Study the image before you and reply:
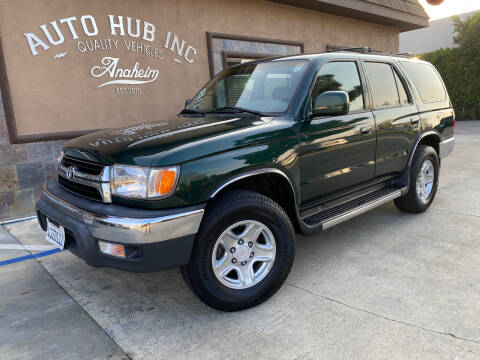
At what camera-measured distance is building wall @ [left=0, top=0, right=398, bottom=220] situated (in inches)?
222

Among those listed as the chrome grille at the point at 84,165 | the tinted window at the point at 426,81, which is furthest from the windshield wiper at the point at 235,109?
the tinted window at the point at 426,81

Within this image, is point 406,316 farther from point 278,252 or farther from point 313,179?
point 313,179

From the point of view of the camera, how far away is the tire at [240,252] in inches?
104

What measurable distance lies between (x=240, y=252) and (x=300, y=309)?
1.97 feet

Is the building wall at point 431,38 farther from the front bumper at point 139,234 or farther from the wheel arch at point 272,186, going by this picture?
the front bumper at point 139,234

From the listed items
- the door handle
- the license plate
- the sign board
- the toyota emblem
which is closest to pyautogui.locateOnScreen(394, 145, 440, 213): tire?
the door handle

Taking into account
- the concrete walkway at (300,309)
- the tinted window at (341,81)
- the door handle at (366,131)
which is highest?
the tinted window at (341,81)

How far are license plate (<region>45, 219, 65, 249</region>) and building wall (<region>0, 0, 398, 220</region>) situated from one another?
3.11 metres

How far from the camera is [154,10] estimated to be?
273 inches

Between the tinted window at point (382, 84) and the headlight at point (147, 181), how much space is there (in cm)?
247

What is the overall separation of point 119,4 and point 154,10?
640mm

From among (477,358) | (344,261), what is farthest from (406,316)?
(344,261)

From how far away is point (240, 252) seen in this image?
2887 millimetres

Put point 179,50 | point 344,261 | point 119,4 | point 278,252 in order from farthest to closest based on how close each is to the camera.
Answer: point 179,50 → point 119,4 → point 344,261 → point 278,252
